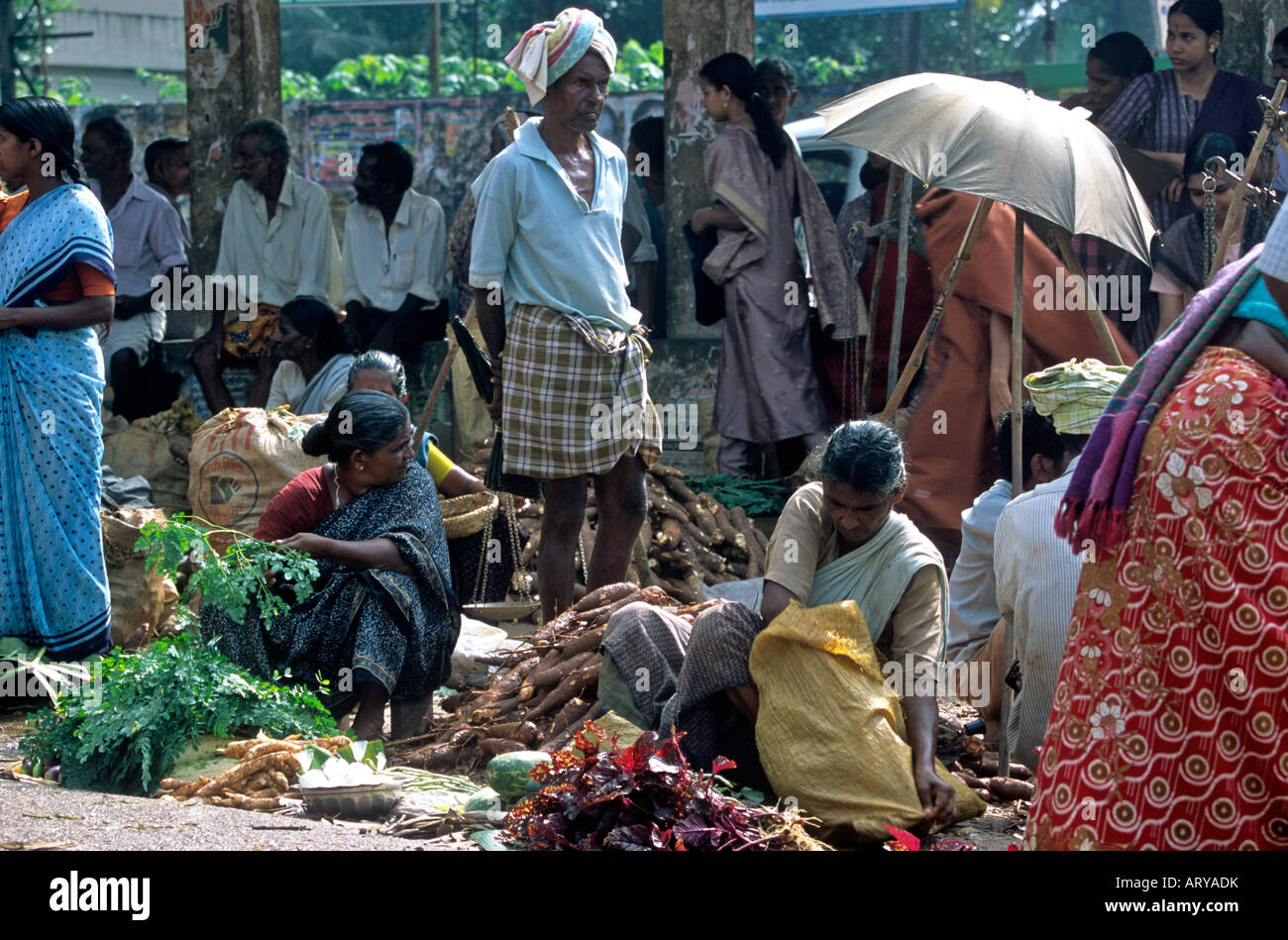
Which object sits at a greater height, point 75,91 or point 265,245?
point 75,91

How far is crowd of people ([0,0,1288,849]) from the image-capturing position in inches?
117

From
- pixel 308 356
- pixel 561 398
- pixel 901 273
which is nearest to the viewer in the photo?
pixel 561 398

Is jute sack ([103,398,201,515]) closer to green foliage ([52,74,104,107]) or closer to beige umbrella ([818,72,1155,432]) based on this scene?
beige umbrella ([818,72,1155,432])

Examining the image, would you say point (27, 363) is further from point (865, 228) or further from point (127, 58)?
point (127, 58)

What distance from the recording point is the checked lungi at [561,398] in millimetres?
5723

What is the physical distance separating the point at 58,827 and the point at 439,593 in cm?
169

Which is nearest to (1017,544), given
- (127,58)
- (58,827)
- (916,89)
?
(916,89)

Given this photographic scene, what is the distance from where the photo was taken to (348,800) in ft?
13.6

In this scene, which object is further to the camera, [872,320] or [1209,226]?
[872,320]

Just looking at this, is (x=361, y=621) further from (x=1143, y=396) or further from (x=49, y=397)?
(x=1143, y=396)

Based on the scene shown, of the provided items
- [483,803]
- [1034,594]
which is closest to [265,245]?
[483,803]

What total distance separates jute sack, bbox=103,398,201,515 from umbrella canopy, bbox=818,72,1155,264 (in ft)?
14.5

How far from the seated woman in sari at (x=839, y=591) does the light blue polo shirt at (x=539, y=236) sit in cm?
171

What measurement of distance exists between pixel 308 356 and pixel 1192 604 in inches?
209
